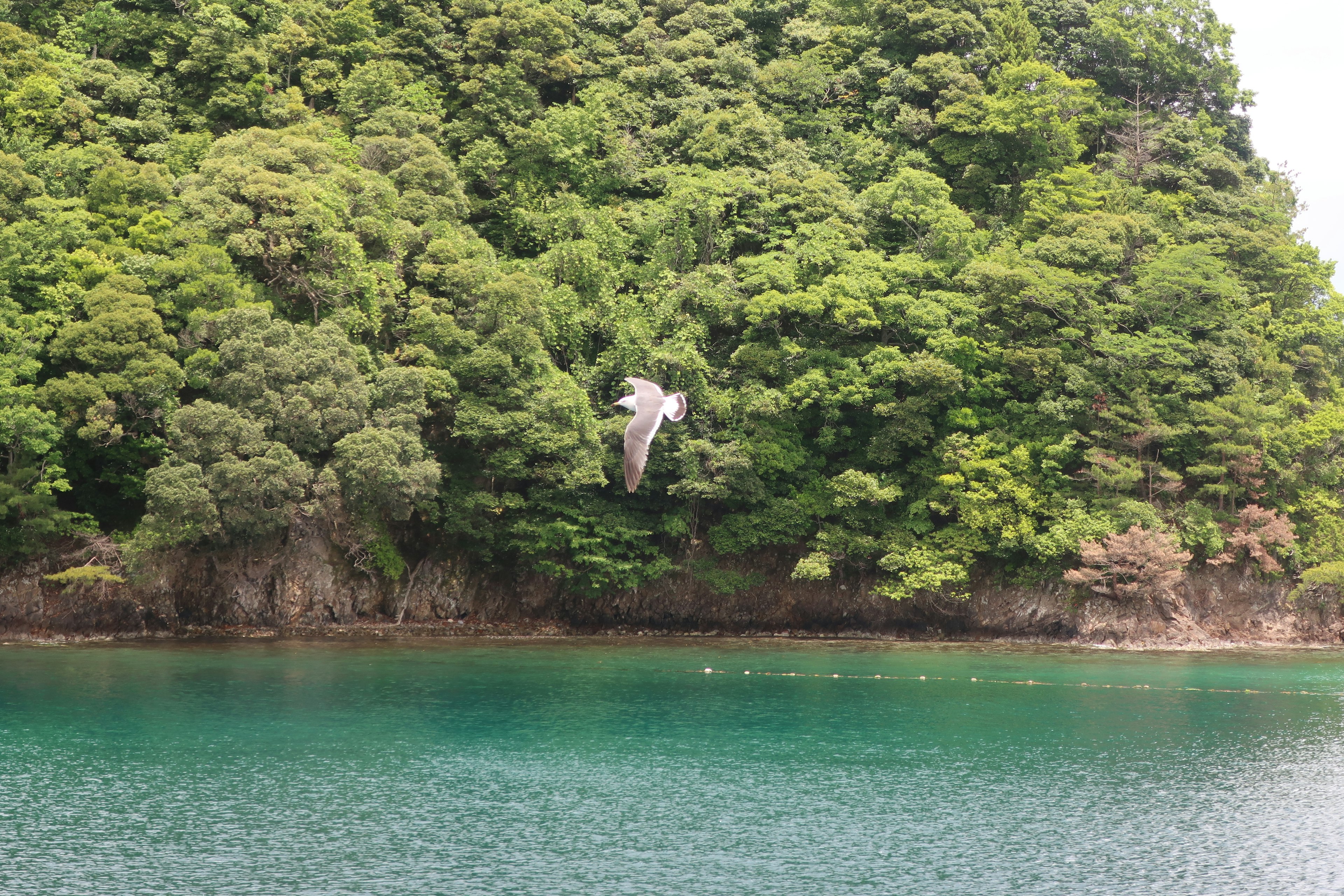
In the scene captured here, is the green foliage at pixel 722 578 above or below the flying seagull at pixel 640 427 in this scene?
below

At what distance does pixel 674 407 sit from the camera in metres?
21.1

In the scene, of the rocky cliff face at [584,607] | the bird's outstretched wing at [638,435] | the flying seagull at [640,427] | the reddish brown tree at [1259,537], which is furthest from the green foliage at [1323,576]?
the flying seagull at [640,427]

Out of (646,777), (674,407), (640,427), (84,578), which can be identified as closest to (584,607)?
(84,578)

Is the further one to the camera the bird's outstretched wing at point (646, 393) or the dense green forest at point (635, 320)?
the dense green forest at point (635, 320)

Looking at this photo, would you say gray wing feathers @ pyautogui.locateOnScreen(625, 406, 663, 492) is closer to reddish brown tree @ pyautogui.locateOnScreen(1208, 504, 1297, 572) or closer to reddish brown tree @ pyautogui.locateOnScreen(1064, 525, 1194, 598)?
reddish brown tree @ pyautogui.locateOnScreen(1064, 525, 1194, 598)

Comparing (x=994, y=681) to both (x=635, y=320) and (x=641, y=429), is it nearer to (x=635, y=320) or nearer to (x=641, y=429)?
(x=641, y=429)

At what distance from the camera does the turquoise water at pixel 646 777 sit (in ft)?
48.6

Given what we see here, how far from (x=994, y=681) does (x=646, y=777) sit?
11.7 m

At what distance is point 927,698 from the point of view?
25812 mm

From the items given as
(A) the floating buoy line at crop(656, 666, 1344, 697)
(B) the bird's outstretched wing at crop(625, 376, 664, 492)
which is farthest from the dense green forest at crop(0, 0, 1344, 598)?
(B) the bird's outstretched wing at crop(625, 376, 664, 492)

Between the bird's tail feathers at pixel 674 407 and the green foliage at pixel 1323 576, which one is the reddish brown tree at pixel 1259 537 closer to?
the green foliage at pixel 1323 576

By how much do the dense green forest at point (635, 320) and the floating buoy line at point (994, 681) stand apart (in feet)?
18.1

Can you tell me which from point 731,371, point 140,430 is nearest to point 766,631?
point 731,371

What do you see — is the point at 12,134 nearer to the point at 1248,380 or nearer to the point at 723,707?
the point at 723,707
